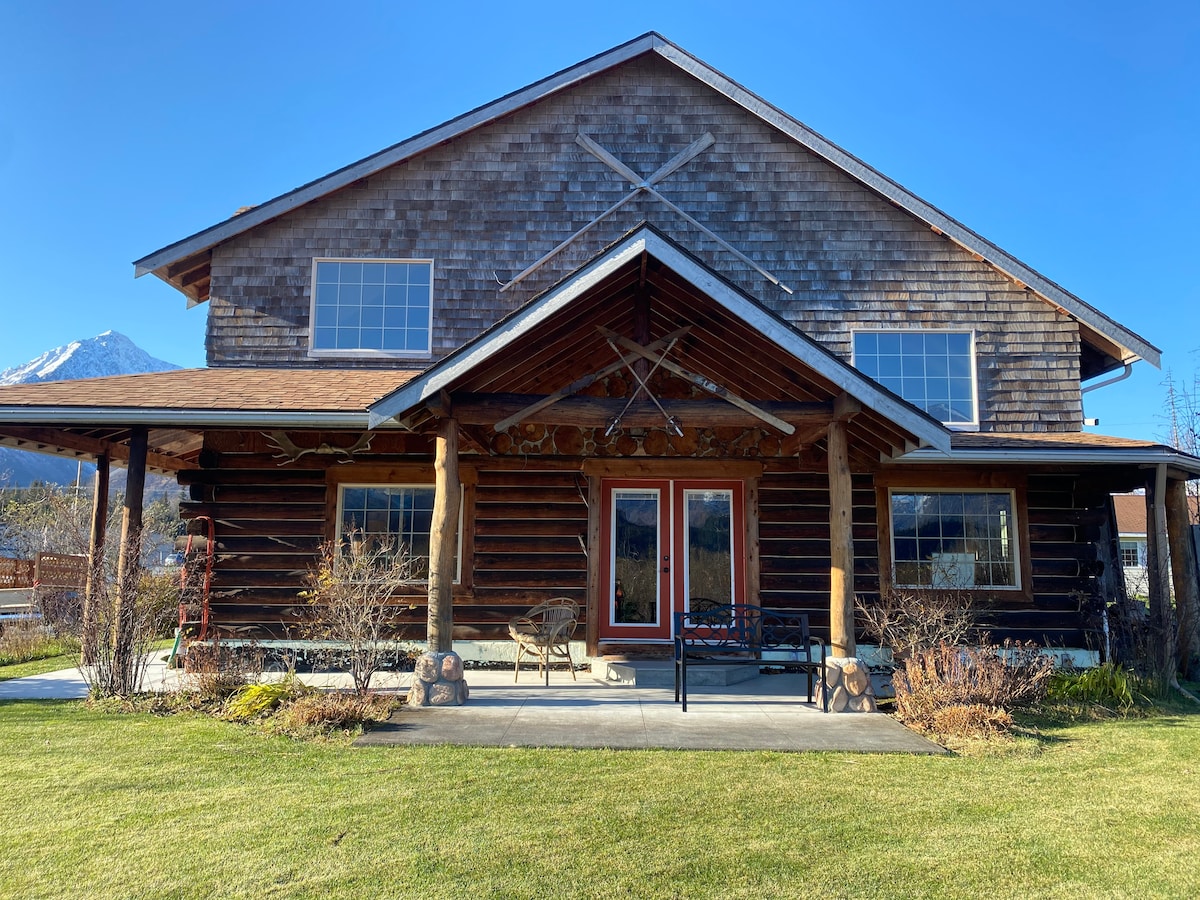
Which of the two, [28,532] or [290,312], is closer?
[290,312]

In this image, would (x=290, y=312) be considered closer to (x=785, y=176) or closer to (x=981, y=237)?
(x=785, y=176)

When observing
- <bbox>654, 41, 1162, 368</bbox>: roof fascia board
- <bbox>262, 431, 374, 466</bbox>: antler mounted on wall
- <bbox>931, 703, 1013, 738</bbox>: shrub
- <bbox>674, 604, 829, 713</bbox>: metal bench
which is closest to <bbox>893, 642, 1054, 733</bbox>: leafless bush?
<bbox>931, 703, 1013, 738</bbox>: shrub

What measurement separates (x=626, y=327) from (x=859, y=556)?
14.2ft

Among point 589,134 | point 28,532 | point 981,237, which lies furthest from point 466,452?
point 28,532

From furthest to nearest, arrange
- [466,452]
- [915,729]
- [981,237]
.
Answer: [981,237] < [466,452] < [915,729]

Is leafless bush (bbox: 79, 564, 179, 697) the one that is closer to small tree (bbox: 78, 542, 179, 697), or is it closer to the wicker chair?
small tree (bbox: 78, 542, 179, 697)

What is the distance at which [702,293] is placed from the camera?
8031 mm

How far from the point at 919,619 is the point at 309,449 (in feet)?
25.0

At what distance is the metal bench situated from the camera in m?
8.13

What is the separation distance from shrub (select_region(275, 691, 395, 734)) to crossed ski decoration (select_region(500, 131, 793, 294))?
6.44m

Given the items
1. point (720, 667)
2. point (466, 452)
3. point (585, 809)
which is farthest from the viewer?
point (466, 452)

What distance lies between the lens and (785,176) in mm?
12430

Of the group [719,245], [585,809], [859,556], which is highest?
[719,245]

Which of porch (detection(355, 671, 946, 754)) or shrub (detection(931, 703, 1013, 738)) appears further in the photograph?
shrub (detection(931, 703, 1013, 738))
